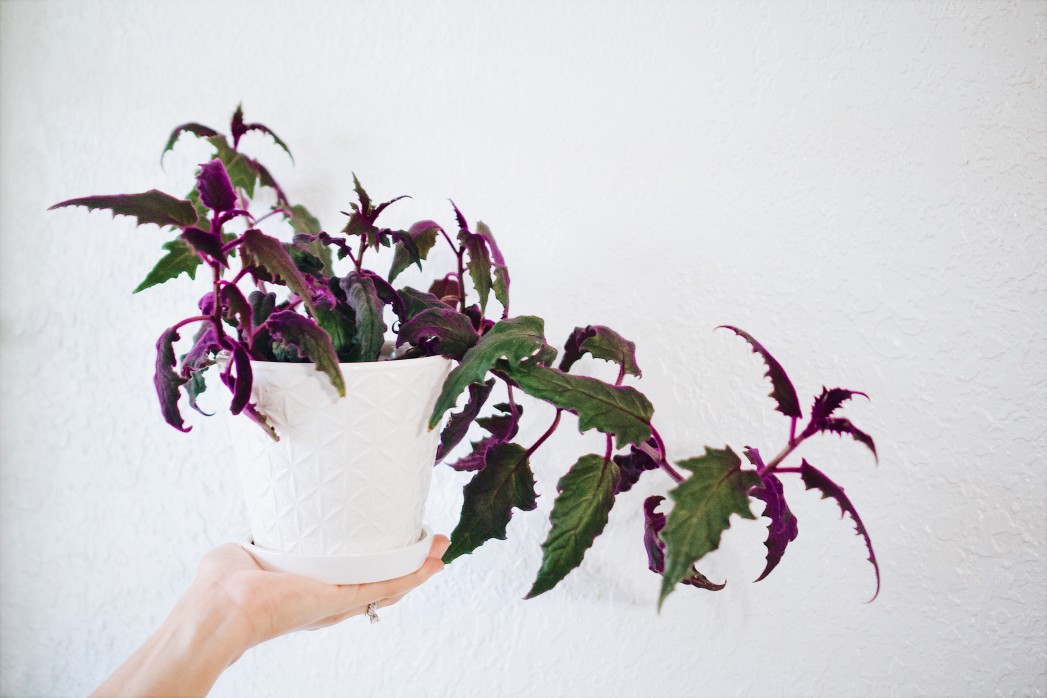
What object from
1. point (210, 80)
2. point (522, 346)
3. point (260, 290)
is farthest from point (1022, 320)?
point (210, 80)

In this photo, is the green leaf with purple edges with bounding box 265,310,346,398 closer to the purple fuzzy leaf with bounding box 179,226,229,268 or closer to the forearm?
the purple fuzzy leaf with bounding box 179,226,229,268

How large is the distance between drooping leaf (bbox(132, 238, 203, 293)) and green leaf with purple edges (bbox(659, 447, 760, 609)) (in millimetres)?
455

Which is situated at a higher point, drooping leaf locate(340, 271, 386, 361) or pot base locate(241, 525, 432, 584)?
drooping leaf locate(340, 271, 386, 361)

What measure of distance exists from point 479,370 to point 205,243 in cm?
24

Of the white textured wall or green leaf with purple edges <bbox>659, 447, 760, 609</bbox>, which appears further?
the white textured wall

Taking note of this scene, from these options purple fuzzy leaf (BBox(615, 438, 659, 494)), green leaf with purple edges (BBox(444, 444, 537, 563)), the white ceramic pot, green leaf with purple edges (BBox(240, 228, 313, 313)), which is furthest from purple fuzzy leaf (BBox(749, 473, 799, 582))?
green leaf with purple edges (BBox(240, 228, 313, 313))

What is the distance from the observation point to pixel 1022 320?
0.80m

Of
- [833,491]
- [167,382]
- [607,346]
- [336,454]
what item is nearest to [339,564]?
[336,454]

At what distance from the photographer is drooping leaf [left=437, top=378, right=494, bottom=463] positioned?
0.69 metres

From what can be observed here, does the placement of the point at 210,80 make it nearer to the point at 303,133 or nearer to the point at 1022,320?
the point at 303,133

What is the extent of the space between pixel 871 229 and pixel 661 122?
0.29m

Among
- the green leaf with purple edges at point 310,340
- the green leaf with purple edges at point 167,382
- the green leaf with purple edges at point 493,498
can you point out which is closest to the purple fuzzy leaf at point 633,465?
the green leaf with purple edges at point 493,498

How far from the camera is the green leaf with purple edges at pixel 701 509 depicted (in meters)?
0.50

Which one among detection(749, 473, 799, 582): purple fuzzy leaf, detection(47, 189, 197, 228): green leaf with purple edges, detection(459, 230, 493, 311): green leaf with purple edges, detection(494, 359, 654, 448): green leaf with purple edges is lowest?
detection(749, 473, 799, 582): purple fuzzy leaf
